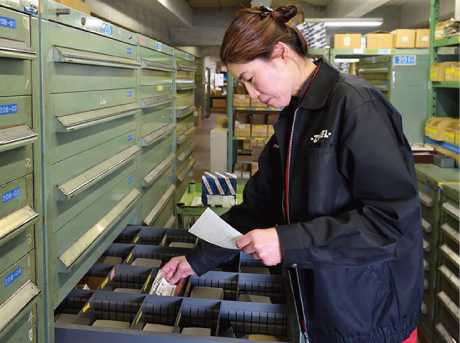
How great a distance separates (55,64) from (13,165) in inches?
16.8

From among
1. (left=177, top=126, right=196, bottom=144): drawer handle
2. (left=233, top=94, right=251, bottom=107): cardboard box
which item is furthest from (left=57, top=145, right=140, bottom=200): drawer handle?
(left=233, top=94, right=251, bottom=107): cardboard box

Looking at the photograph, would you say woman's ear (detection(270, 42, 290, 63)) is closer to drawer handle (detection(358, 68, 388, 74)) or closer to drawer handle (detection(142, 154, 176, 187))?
drawer handle (detection(142, 154, 176, 187))

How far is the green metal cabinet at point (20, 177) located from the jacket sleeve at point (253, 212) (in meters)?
0.59

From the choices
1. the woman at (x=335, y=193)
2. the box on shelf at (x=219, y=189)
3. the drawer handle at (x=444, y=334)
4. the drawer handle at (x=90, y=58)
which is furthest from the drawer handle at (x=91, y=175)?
the drawer handle at (x=444, y=334)

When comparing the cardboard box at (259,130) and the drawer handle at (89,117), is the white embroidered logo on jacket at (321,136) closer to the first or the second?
the drawer handle at (89,117)

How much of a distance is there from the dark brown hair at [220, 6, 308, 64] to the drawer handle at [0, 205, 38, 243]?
73 centimetres

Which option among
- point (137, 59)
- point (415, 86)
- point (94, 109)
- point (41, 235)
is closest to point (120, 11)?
point (415, 86)

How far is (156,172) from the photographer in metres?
3.13

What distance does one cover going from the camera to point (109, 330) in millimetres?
1491

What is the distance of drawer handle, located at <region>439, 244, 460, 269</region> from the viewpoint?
2.90 m

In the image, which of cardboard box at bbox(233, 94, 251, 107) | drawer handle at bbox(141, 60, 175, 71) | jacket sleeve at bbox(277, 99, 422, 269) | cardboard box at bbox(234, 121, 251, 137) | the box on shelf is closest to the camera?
jacket sleeve at bbox(277, 99, 422, 269)

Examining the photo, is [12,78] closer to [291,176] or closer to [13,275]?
[13,275]

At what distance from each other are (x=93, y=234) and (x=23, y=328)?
0.59 meters

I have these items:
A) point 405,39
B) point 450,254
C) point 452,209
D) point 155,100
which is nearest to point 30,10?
point 155,100
